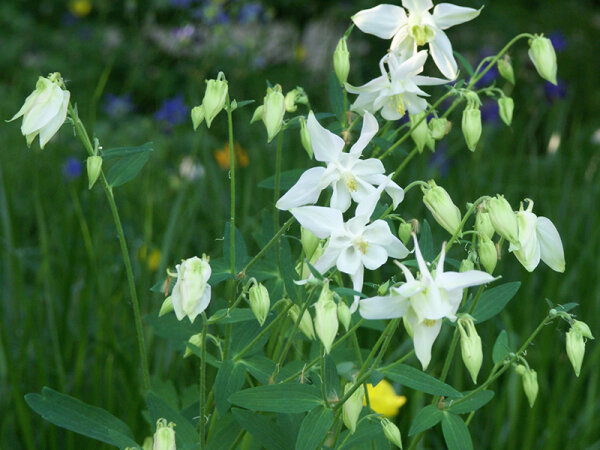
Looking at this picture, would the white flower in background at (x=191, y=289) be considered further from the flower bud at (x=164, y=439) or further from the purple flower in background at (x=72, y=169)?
the purple flower in background at (x=72, y=169)

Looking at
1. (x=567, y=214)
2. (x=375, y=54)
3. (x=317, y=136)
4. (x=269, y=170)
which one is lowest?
(x=567, y=214)

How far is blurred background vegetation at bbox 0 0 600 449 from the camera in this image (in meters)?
2.14

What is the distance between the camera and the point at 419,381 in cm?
124

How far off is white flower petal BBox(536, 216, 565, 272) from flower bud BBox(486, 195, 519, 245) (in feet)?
0.30

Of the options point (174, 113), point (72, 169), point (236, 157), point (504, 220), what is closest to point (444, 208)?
point (504, 220)

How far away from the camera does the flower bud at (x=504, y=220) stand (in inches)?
45.5

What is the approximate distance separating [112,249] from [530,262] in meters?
2.18

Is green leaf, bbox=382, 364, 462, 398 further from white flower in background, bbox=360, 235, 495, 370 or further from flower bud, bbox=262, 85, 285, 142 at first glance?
flower bud, bbox=262, 85, 285, 142

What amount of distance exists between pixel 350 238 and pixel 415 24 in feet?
1.49

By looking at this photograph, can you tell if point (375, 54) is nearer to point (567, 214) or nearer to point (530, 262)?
point (567, 214)

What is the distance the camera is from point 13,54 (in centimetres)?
589

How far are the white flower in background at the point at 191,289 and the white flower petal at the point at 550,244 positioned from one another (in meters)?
0.53

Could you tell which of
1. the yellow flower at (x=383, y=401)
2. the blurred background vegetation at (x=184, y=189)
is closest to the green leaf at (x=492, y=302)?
the yellow flower at (x=383, y=401)

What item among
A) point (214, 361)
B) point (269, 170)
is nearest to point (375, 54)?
point (269, 170)
